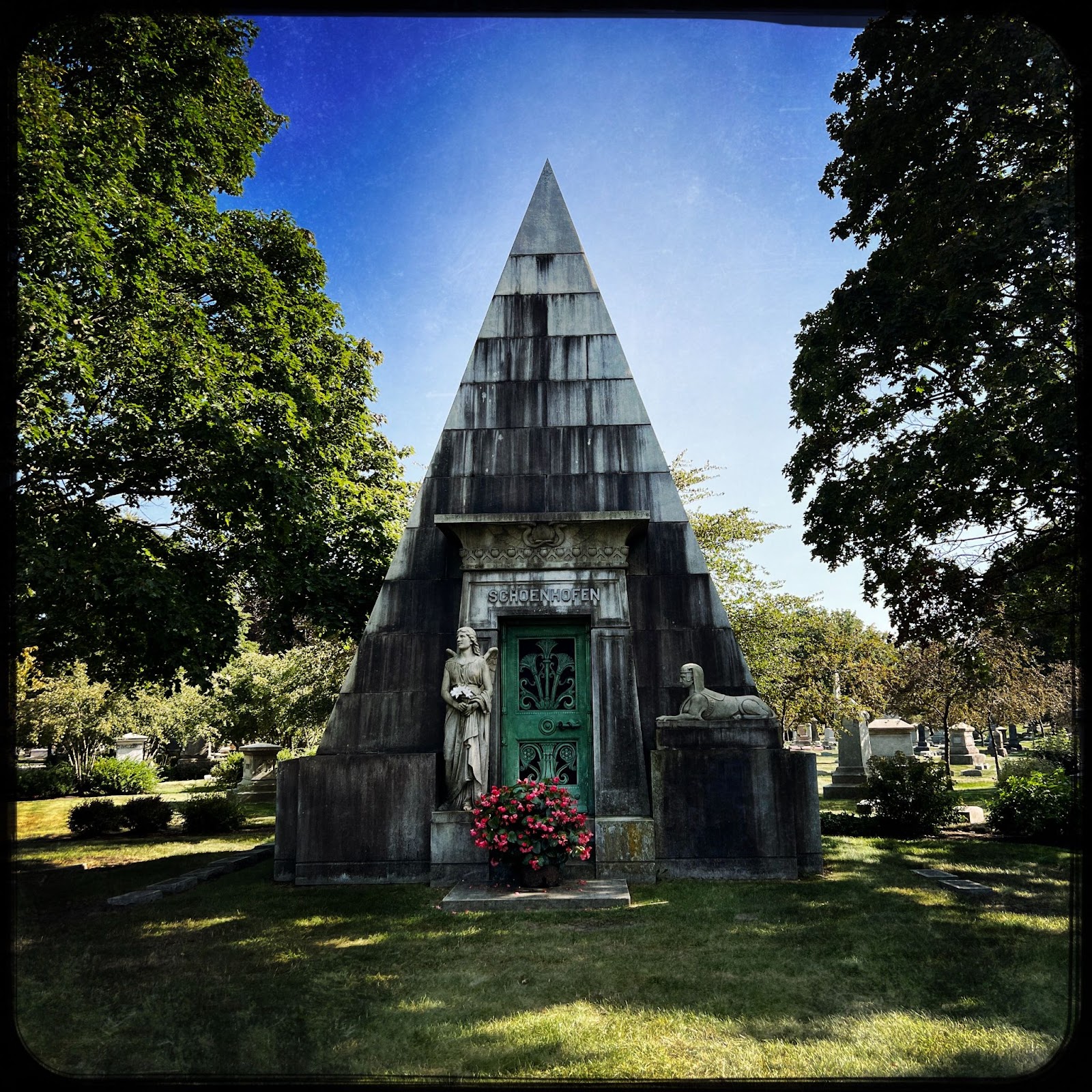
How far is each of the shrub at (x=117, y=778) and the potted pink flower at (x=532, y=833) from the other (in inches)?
781

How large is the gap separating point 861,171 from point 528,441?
6.04 m

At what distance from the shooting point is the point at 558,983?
4754mm

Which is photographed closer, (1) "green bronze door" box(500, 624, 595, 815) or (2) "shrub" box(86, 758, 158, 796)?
(1) "green bronze door" box(500, 624, 595, 815)

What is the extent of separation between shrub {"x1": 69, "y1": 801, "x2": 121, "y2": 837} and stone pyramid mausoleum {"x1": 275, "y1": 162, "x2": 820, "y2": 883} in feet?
26.5

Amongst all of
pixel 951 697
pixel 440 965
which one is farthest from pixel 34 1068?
pixel 951 697

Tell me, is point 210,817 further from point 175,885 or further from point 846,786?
point 846,786

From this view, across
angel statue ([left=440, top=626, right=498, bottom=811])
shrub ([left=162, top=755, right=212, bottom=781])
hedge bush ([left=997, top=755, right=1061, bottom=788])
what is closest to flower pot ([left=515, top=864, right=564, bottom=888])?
angel statue ([left=440, top=626, right=498, bottom=811])

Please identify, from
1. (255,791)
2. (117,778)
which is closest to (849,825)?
(255,791)

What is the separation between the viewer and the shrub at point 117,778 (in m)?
21.7

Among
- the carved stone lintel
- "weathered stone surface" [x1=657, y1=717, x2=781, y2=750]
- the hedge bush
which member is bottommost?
the hedge bush

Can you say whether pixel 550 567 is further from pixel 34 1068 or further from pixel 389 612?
pixel 34 1068

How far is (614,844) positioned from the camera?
7.99 m

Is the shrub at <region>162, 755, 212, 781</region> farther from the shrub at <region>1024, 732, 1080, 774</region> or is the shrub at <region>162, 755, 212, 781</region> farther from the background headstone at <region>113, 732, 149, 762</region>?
the shrub at <region>1024, 732, 1080, 774</region>

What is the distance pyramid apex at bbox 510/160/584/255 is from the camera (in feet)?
35.5
